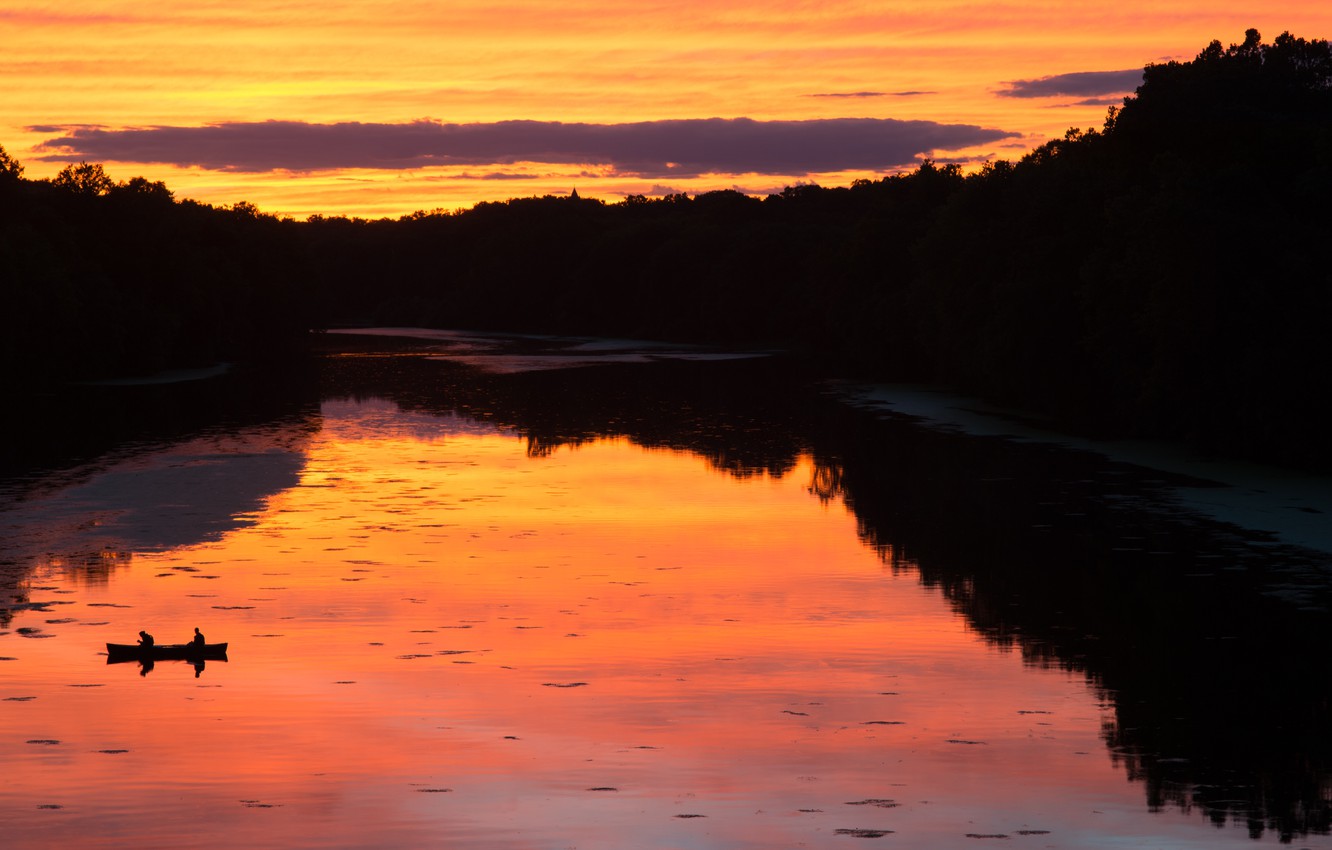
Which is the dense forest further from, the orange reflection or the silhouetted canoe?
the silhouetted canoe

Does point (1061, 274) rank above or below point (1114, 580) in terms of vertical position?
above

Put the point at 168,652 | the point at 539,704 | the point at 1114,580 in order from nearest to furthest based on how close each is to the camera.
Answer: the point at 539,704, the point at 168,652, the point at 1114,580

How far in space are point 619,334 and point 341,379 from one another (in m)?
92.2

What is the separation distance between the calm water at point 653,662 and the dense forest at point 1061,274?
4714 mm

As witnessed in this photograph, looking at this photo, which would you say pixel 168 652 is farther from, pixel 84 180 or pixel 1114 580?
pixel 84 180

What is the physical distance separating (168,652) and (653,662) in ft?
21.1

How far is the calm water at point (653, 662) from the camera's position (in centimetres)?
1541

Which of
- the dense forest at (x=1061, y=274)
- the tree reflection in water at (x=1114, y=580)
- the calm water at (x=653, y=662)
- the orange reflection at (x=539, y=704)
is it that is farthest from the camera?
the dense forest at (x=1061, y=274)

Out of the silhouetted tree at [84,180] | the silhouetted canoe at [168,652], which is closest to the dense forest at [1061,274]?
the silhouetted tree at [84,180]

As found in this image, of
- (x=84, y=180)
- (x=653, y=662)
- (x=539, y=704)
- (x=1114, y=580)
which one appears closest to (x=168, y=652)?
(x=539, y=704)

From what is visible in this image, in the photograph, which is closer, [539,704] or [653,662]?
[539,704]

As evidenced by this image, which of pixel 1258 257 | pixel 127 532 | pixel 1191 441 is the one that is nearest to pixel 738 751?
pixel 127 532

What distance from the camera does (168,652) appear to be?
21.3 meters

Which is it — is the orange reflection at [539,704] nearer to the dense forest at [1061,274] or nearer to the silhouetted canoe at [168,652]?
the silhouetted canoe at [168,652]
